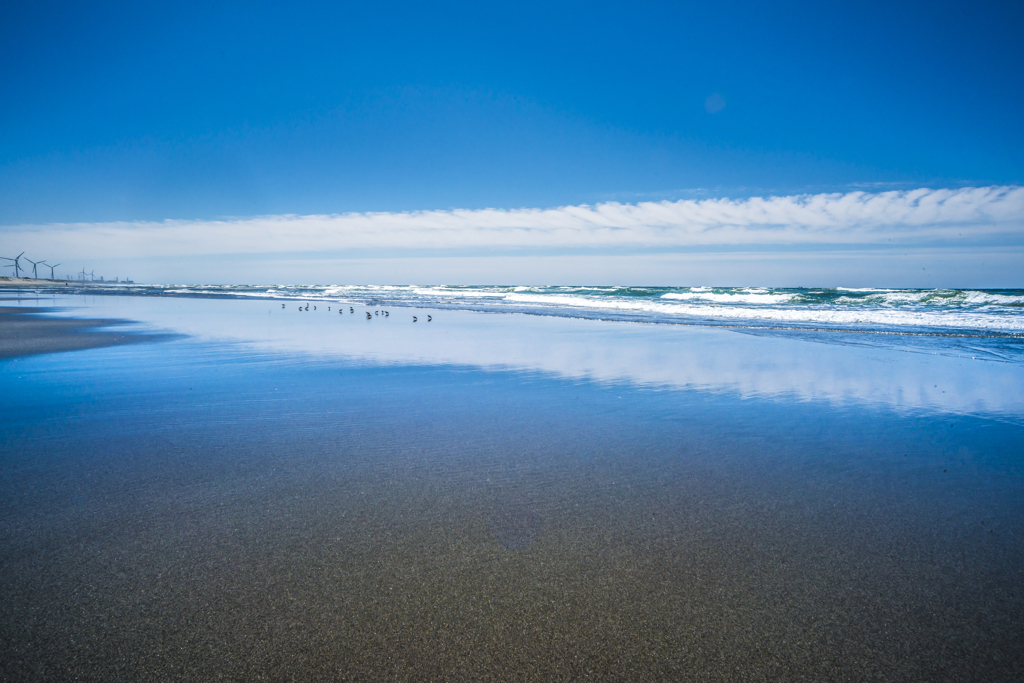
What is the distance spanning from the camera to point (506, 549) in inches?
119

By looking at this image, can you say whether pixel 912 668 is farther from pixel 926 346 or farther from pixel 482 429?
pixel 926 346

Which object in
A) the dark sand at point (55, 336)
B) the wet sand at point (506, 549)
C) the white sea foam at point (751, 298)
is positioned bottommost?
the wet sand at point (506, 549)

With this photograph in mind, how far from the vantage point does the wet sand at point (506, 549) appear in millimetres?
2189

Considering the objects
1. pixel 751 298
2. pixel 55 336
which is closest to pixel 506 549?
pixel 55 336

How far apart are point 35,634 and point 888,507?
481cm

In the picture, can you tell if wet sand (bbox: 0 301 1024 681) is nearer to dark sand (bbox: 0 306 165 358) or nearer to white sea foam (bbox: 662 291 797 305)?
dark sand (bbox: 0 306 165 358)

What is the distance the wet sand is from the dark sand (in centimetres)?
769

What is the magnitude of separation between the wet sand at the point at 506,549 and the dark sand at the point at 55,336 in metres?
7.69

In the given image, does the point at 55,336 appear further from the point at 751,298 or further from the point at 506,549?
the point at 751,298

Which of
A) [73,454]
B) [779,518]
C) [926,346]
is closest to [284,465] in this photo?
[73,454]

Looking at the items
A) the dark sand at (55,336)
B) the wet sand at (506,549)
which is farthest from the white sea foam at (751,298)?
the dark sand at (55,336)

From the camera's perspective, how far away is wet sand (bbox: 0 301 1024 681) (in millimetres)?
2189

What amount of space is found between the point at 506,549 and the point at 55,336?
16.4 metres

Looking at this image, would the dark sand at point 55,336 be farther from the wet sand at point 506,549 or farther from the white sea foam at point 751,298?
the white sea foam at point 751,298
